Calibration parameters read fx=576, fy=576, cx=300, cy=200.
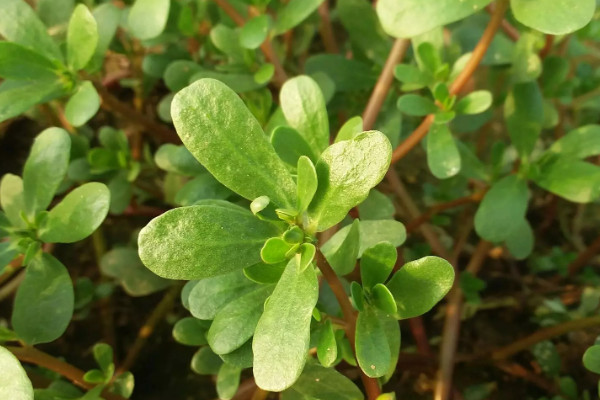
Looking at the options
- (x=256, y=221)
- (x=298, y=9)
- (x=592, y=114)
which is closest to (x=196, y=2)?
(x=298, y=9)

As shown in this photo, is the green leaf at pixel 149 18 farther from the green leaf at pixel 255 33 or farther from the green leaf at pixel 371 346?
the green leaf at pixel 371 346

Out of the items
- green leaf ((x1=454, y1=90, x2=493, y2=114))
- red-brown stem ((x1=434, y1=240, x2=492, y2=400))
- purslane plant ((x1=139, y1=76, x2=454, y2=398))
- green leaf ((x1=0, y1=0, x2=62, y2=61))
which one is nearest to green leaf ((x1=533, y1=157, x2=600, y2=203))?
green leaf ((x1=454, y1=90, x2=493, y2=114))

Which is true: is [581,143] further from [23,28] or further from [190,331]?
[23,28]

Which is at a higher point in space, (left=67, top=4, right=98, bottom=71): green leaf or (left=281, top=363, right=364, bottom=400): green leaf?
(left=67, top=4, right=98, bottom=71): green leaf

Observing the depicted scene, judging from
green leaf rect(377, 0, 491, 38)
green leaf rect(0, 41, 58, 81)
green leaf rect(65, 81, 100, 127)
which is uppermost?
green leaf rect(0, 41, 58, 81)

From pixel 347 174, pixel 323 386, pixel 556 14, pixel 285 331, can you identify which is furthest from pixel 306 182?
pixel 556 14

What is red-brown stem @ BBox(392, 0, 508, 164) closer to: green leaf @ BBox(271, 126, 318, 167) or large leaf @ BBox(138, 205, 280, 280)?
green leaf @ BBox(271, 126, 318, 167)

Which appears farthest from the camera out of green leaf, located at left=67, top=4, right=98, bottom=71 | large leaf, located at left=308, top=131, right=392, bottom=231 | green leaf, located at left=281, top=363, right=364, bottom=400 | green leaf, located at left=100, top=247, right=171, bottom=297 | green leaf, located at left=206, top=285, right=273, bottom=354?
green leaf, located at left=100, top=247, right=171, bottom=297

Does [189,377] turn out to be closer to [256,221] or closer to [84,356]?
[84,356]
